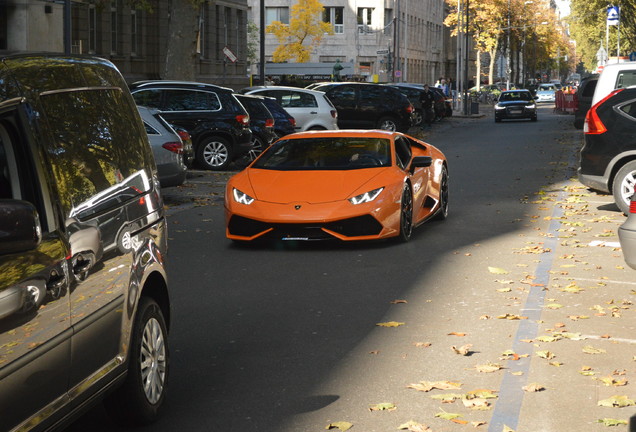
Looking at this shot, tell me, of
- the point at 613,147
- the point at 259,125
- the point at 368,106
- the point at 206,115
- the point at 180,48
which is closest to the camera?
the point at 613,147

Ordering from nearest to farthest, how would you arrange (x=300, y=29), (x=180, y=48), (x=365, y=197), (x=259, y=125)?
(x=365, y=197) → (x=259, y=125) → (x=180, y=48) → (x=300, y=29)

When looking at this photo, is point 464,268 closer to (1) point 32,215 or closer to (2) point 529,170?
(1) point 32,215

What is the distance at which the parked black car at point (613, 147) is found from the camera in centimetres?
1562

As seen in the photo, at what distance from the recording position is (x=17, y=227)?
3697 mm

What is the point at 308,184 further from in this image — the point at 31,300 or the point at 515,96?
the point at 515,96

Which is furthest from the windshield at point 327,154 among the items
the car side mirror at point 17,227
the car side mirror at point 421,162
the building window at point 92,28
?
the building window at point 92,28

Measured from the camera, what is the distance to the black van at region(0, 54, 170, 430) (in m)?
4.16

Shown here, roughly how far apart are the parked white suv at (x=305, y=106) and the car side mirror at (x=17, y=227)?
27.0 m

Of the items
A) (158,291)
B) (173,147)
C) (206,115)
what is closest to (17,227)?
(158,291)

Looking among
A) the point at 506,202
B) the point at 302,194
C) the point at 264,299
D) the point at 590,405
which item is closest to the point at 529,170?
the point at 506,202

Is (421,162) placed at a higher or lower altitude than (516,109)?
lower

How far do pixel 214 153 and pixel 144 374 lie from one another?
18919mm

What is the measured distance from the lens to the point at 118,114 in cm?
591

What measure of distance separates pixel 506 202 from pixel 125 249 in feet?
40.8
